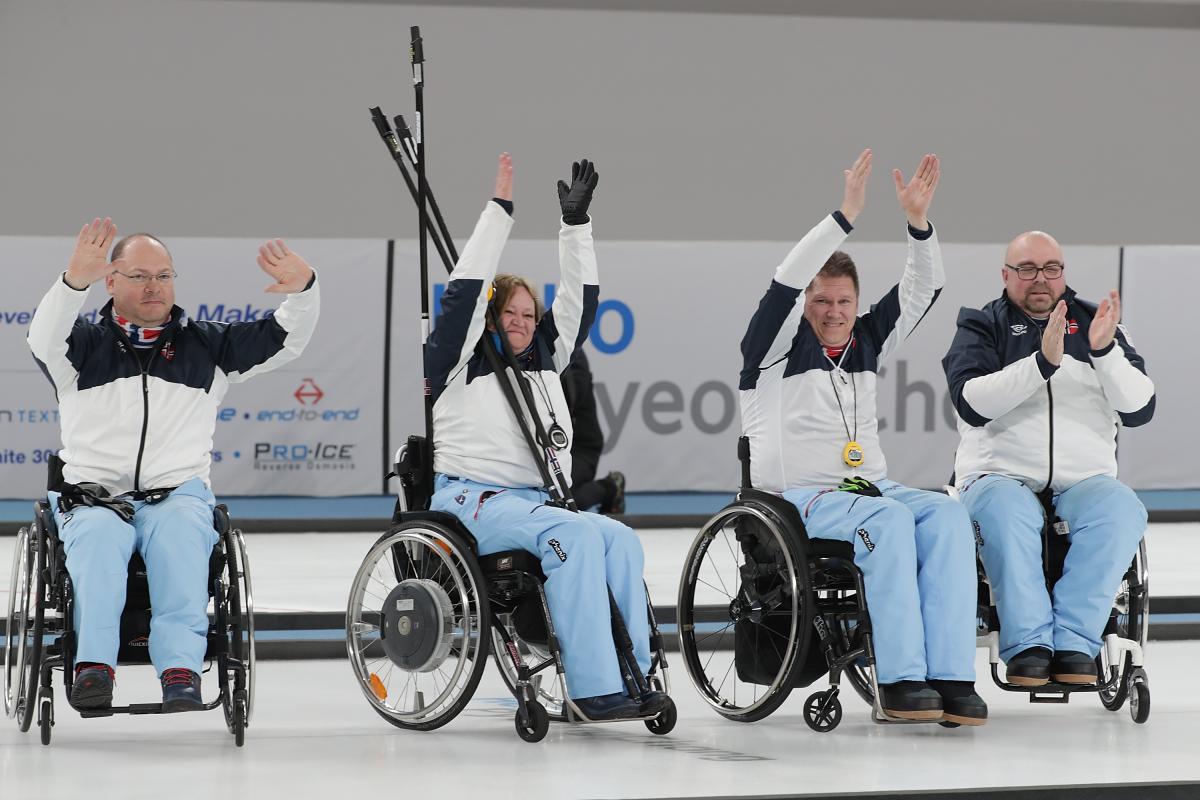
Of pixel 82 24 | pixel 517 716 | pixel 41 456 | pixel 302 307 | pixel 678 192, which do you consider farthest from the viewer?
pixel 678 192

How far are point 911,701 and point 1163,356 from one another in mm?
5774

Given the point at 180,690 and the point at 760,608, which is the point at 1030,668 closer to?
the point at 760,608

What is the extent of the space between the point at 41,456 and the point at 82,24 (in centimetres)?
381

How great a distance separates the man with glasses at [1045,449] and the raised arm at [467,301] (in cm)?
113

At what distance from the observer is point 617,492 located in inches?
293

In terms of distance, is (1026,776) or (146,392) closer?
(1026,776)

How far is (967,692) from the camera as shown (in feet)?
11.5

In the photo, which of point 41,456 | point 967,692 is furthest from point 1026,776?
point 41,456

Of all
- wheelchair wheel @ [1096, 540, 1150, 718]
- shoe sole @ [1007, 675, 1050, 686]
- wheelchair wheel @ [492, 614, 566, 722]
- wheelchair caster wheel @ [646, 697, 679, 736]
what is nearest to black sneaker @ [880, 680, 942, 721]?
shoe sole @ [1007, 675, 1050, 686]

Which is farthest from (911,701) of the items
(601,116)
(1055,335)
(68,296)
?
(601,116)

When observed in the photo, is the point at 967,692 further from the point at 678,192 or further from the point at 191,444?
the point at 678,192

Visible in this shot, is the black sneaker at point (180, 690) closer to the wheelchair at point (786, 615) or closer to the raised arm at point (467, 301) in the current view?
the raised arm at point (467, 301)

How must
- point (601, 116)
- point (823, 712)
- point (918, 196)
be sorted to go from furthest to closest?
point (601, 116) < point (918, 196) < point (823, 712)

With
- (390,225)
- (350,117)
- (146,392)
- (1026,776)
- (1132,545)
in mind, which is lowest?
(1026,776)
